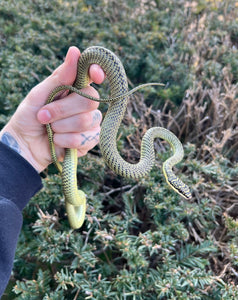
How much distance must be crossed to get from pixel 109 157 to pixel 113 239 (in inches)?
26.1

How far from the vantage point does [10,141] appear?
7.10ft

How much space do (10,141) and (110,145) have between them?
0.82 meters

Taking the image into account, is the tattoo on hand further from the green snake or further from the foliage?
the foliage

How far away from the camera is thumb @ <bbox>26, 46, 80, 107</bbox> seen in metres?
1.88

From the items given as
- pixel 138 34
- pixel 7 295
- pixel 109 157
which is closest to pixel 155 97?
pixel 138 34

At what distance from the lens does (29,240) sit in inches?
95.0

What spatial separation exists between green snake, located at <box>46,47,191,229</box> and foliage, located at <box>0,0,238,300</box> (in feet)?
0.42

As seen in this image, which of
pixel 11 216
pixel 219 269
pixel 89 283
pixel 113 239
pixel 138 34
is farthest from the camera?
pixel 138 34

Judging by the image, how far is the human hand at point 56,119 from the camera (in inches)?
76.0

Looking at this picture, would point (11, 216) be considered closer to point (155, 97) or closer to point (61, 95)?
point (61, 95)

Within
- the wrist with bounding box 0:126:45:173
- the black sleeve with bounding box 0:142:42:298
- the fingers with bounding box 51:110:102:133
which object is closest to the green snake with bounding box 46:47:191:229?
the fingers with bounding box 51:110:102:133

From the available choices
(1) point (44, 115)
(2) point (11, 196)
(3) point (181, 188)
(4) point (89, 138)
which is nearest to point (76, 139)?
(4) point (89, 138)

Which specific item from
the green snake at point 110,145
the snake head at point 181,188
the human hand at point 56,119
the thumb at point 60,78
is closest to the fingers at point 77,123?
the human hand at point 56,119

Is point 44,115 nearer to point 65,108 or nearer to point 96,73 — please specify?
point 65,108
